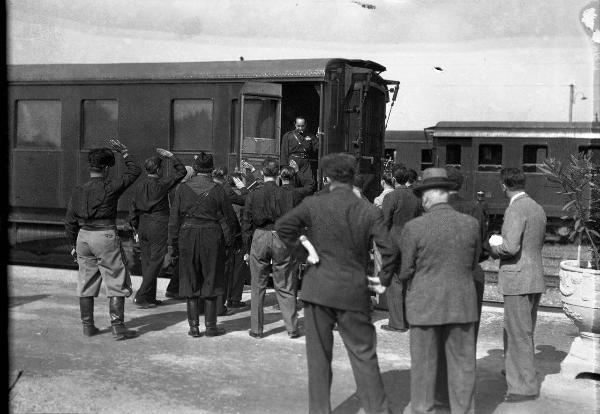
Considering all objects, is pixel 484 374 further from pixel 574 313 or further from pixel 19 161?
pixel 19 161

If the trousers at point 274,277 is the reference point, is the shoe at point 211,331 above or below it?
below

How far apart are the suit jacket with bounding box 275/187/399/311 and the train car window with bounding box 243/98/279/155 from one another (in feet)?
19.4

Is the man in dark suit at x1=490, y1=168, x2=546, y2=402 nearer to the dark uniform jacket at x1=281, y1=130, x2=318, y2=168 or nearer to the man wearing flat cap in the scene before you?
the man wearing flat cap

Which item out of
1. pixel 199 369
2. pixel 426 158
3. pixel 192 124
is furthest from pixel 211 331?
pixel 426 158

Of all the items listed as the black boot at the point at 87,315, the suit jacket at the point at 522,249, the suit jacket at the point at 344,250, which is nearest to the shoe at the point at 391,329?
the suit jacket at the point at 522,249

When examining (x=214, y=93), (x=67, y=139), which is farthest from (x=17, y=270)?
(x=214, y=93)

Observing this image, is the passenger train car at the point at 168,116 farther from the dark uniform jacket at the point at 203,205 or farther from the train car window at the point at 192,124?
the dark uniform jacket at the point at 203,205

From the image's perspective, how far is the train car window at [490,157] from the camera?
20.8m

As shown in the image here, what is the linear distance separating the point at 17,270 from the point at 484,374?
25.6ft

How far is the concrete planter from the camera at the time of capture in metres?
6.36

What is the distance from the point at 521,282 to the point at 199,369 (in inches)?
118

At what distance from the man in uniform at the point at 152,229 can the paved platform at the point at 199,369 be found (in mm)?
390

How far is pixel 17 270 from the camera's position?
11.1 m

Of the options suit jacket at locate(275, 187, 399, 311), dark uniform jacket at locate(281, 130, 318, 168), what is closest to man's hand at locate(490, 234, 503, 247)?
suit jacket at locate(275, 187, 399, 311)
